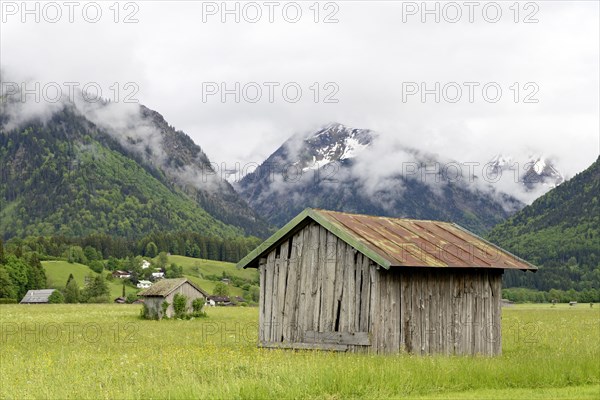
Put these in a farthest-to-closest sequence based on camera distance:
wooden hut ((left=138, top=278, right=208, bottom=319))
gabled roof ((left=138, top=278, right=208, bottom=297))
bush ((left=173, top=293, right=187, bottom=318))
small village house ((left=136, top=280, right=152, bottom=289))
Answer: small village house ((left=136, top=280, right=152, bottom=289)), bush ((left=173, top=293, right=187, bottom=318)), gabled roof ((left=138, top=278, right=208, bottom=297)), wooden hut ((left=138, top=278, right=208, bottom=319))

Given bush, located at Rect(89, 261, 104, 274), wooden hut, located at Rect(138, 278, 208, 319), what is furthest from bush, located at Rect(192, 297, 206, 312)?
bush, located at Rect(89, 261, 104, 274)

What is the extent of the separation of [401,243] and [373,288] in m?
2.39

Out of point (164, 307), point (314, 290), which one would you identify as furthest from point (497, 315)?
point (164, 307)

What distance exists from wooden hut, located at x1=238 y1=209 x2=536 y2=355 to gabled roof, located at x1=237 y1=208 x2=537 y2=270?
0.05m

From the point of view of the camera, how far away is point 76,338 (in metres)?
37.5

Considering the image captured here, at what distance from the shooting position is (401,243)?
24.1 meters

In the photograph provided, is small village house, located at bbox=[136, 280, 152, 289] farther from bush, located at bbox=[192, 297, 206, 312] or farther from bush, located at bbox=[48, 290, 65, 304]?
bush, located at bbox=[192, 297, 206, 312]

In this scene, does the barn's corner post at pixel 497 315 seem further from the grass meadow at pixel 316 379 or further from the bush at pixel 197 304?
the bush at pixel 197 304

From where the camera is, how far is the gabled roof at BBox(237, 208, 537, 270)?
22422mm

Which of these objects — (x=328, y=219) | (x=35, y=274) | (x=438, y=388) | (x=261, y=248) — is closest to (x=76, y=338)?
(x=261, y=248)

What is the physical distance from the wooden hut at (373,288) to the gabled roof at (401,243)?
0.15 feet

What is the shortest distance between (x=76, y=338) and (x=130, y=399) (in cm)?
2472

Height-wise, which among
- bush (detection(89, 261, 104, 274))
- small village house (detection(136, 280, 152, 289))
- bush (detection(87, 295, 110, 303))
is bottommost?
bush (detection(87, 295, 110, 303))

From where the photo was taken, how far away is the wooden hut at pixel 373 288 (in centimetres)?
2250
